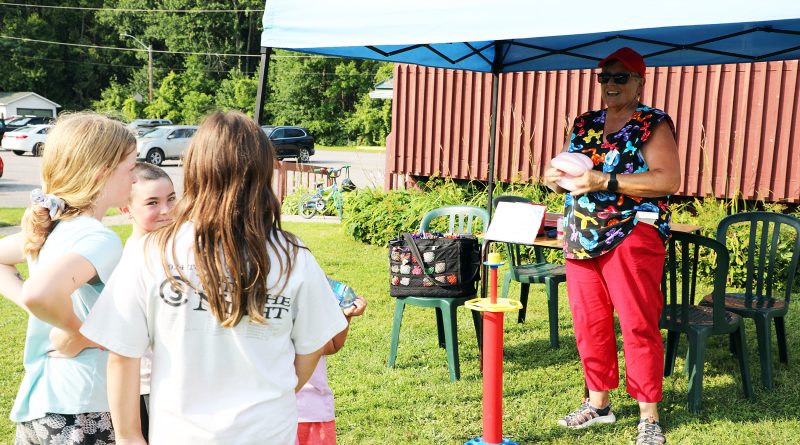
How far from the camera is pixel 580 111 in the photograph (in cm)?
992

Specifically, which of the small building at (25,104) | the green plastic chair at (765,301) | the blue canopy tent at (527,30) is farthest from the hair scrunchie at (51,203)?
the small building at (25,104)

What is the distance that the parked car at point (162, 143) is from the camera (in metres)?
26.2

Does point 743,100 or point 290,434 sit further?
point 743,100

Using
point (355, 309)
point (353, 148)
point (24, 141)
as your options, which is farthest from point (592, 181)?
point (353, 148)

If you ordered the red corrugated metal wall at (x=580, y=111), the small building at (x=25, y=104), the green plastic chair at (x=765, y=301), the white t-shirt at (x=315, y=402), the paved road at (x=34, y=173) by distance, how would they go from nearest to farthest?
Answer: the white t-shirt at (x=315, y=402) < the green plastic chair at (x=765, y=301) < the red corrugated metal wall at (x=580, y=111) < the paved road at (x=34, y=173) < the small building at (x=25, y=104)

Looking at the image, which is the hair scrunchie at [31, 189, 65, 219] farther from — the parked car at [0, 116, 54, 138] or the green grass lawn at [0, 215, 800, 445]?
the parked car at [0, 116, 54, 138]

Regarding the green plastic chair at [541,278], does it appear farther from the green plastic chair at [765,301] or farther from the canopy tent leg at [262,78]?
the canopy tent leg at [262,78]

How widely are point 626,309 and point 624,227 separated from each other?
40cm

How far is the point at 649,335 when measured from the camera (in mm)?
3668

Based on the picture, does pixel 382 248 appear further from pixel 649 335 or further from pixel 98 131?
pixel 98 131

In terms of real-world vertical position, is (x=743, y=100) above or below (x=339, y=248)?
above

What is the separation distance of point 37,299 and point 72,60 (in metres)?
62.9

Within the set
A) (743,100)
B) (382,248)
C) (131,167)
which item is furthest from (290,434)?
(743,100)

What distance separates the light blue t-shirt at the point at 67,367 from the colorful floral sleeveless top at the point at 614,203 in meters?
2.38
